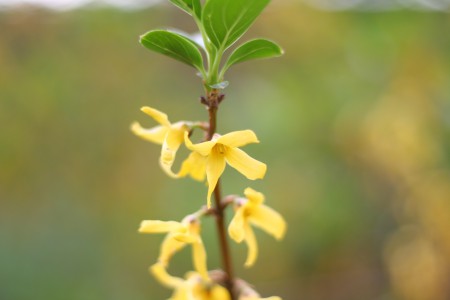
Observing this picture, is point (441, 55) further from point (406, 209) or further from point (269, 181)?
point (269, 181)

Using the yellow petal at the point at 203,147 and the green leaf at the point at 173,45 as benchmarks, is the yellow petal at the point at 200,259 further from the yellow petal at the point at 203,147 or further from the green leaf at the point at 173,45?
the green leaf at the point at 173,45

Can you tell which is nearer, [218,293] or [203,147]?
[203,147]

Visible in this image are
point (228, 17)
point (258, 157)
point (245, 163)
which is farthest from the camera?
point (258, 157)

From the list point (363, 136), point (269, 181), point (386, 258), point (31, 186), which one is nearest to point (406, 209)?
point (386, 258)

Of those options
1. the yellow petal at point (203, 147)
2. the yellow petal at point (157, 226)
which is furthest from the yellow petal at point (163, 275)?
the yellow petal at point (203, 147)

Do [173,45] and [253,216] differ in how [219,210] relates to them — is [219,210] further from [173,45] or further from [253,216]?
[173,45]

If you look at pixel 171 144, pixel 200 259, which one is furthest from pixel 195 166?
pixel 200 259
